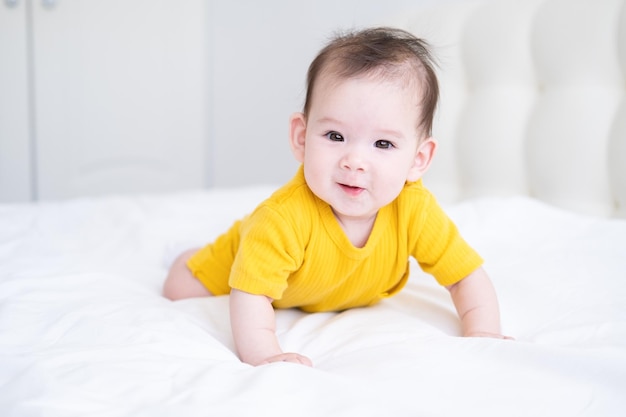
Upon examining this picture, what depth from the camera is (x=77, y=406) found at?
0.68m

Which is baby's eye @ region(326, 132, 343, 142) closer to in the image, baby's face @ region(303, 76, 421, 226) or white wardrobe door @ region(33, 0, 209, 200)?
baby's face @ region(303, 76, 421, 226)

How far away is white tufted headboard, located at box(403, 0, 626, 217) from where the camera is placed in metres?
1.58

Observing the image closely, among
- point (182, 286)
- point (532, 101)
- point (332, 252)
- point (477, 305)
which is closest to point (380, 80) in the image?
point (332, 252)

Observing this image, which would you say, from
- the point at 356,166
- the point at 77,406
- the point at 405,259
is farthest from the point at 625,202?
the point at 77,406

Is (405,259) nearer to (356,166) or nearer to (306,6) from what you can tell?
(356,166)

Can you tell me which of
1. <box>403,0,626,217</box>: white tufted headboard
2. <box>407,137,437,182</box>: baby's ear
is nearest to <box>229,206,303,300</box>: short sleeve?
<box>407,137,437,182</box>: baby's ear

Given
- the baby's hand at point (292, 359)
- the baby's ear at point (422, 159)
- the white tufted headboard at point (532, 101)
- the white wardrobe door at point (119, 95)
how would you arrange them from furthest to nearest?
the white wardrobe door at point (119, 95)
the white tufted headboard at point (532, 101)
the baby's ear at point (422, 159)
the baby's hand at point (292, 359)

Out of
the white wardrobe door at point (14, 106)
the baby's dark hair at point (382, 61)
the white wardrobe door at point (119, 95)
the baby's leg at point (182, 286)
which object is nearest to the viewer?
the baby's dark hair at point (382, 61)

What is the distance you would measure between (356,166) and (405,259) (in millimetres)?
232

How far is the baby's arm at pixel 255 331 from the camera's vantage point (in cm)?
87

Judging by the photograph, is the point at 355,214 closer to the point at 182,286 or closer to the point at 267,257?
the point at 267,257

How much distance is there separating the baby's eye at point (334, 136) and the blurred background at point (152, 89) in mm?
1671

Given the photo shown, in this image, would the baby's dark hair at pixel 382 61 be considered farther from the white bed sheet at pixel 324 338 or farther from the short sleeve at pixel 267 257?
the white bed sheet at pixel 324 338

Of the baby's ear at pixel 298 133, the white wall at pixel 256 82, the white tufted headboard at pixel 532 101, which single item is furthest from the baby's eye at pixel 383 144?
the white wall at pixel 256 82
